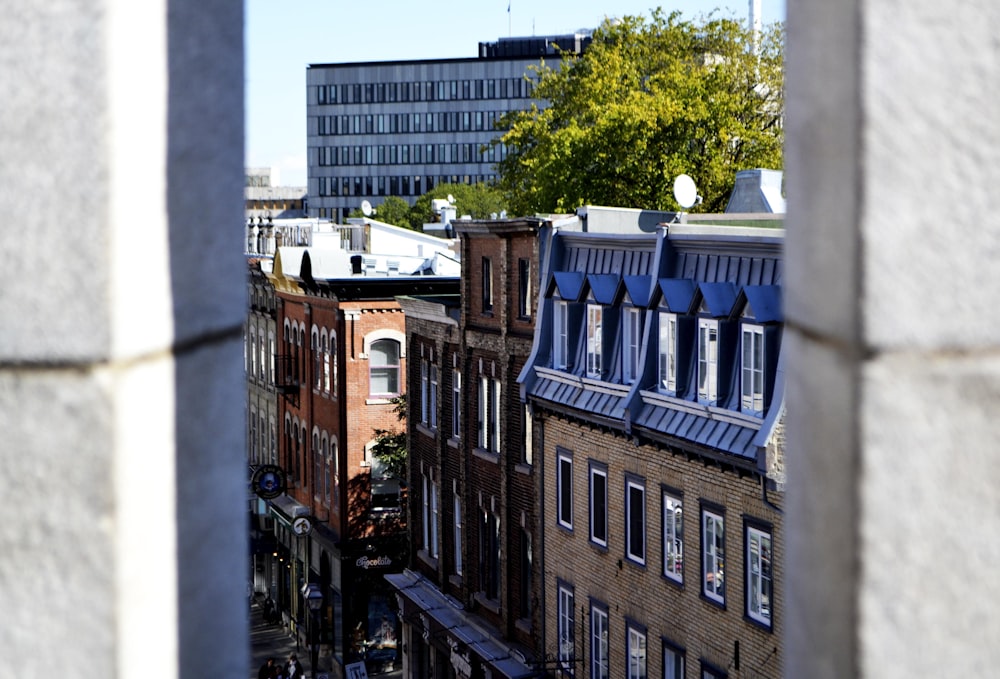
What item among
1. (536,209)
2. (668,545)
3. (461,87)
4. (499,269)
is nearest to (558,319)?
(499,269)

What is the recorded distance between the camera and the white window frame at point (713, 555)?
2058cm

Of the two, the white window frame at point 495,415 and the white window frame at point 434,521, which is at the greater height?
the white window frame at point 495,415

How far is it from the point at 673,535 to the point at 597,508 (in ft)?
10.7

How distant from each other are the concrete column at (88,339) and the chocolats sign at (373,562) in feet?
143

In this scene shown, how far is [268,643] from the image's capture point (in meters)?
51.2

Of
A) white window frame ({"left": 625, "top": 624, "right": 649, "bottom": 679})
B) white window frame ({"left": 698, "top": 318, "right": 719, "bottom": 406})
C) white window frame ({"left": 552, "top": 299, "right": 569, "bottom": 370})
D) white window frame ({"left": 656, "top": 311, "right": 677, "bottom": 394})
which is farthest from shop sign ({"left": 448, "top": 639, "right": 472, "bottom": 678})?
white window frame ({"left": 698, "top": 318, "right": 719, "bottom": 406})

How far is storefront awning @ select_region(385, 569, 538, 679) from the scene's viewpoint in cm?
2925

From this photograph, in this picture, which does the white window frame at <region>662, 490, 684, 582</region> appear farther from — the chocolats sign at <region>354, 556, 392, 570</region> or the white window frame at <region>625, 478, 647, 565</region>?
the chocolats sign at <region>354, 556, 392, 570</region>

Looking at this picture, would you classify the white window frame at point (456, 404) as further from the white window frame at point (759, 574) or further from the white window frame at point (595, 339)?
the white window frame at point (759, 574)

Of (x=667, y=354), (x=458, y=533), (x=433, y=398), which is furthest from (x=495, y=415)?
(x=667, y=354)

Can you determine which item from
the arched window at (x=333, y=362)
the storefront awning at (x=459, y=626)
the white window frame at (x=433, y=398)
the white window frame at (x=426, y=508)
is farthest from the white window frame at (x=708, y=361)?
the arched window at (x=333, y=362)

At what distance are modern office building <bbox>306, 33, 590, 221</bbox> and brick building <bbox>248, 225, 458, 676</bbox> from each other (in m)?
115

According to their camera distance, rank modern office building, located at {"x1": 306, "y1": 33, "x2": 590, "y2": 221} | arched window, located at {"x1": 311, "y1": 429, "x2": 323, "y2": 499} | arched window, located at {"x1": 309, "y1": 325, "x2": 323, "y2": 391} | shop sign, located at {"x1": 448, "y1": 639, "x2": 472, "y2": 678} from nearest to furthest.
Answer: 1. shop sign, located at {"x1": 448, "y1": 639, "x2": 472, "y2": 678}
2. arched window, located at {"x1": 309, "y1": 325, "x2": 323, "y2": 391}
3. arched window, located at {"x1": 311, "y1": 429, "x2": 323, "y2": 499}
4. modern office building, located at {"x1": 306, "y1": 33, "x2": 590, "y2": 221}

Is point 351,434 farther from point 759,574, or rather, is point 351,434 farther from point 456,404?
point 759,574
